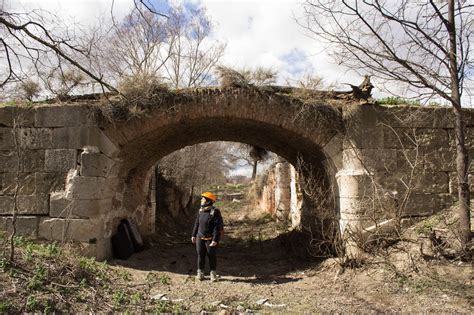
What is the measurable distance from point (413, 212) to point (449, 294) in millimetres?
1793

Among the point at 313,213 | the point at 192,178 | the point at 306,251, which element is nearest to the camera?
the point at 306,251

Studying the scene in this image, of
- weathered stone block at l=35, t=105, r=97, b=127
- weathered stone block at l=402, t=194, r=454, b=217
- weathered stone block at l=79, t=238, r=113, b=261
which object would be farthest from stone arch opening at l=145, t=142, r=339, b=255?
weathered stone block at l=35, t=105, r=97, b=127

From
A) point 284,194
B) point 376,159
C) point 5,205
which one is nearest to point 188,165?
point 284,194

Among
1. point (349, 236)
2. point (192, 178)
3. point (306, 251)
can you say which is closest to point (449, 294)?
point (349, 236)

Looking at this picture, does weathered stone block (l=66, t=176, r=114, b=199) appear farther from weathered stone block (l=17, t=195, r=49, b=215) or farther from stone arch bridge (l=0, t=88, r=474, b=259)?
weathered stone block (l=17, t=195, r=49, b=215)

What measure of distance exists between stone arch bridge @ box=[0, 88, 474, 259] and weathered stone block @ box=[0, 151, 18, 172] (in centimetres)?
2

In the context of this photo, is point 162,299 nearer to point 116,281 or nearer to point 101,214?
point 116,281

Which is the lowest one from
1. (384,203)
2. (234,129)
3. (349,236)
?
(349,236)

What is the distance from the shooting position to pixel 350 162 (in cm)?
650

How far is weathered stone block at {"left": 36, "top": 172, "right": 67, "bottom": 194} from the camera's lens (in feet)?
20.9

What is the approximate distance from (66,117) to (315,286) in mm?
4784

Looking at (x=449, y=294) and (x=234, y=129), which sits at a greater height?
(x=234, y=129)

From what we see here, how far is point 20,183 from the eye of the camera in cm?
640

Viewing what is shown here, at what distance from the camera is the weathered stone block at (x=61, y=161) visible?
6.40 meters
